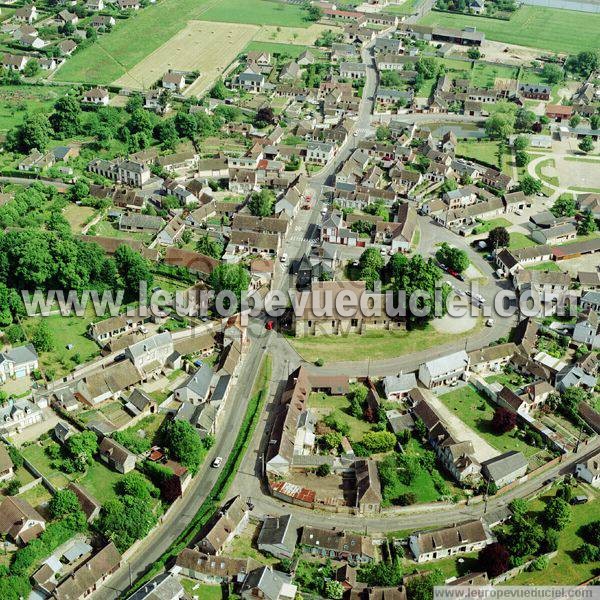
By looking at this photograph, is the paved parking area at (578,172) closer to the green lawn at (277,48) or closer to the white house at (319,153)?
the white house at (319,153)

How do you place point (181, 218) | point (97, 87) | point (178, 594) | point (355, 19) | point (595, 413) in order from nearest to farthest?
1. point (178, 594)
2. point (595, 413)
3. point (181, 218)
4. point (97, 87)
5. point (355, 19)

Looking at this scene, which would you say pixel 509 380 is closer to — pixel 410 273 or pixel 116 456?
pixel 410 273

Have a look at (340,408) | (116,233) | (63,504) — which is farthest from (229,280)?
(63,504)

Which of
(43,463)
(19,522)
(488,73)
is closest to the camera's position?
(19,522)

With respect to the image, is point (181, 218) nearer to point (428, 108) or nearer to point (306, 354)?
point (306, 354)

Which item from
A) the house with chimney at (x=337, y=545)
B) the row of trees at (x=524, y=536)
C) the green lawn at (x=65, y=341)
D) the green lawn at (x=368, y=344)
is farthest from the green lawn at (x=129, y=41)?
the row of trees at (x=524, y=536)

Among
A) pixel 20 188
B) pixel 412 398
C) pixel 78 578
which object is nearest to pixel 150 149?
pixel 20 188

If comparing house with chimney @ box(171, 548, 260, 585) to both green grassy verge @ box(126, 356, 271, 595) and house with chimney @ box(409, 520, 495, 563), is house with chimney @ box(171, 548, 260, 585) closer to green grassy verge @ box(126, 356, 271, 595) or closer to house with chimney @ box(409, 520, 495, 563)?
green grassy verge @ box(126, 356, 271, 595)
